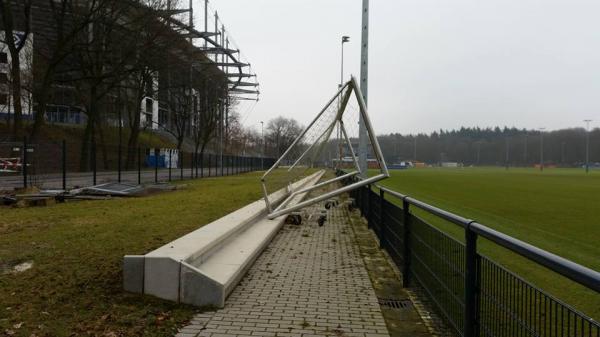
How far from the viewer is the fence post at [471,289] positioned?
386 cm

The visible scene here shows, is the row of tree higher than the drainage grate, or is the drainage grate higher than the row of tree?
the row of tree

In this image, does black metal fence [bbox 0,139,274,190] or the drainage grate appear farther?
black metal fence [bbox 0,139,274,190]

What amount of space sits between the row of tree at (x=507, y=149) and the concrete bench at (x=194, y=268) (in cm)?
11406

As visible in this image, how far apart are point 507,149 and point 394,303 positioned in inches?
5348

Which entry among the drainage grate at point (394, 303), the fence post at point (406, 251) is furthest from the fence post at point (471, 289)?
the fence post at point (406, 251)

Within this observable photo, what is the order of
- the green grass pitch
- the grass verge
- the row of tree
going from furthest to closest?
the row of tree
the green grass pitch
the grass verge

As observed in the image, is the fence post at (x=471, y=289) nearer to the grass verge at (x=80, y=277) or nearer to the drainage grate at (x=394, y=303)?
the drainage grate at (x=394, y=303)

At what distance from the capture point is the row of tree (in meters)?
133

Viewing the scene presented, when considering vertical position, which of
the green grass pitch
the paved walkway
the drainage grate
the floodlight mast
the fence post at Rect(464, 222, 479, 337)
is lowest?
the green grass pitch

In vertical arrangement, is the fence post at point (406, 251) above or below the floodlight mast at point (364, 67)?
below

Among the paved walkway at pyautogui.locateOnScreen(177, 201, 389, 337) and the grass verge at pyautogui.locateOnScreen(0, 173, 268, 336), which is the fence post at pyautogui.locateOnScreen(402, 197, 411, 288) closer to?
the paved walkway at pyautogui.locateOnScreen(177, 201, 389, 337)

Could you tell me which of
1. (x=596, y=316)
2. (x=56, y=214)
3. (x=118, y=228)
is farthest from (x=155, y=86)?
(x=596, y=316)

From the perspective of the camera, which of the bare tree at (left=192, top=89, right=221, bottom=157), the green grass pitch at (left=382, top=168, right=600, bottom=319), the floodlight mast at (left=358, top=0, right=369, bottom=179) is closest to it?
the green grass pitch at (left=382, top=168, right=600, bottom=319)

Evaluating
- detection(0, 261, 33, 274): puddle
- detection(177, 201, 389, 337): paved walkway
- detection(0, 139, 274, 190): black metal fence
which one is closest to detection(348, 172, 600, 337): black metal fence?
detection(177, 201, 389, 337): paved walkway
